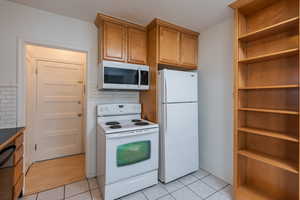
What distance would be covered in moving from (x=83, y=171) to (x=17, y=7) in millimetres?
2438

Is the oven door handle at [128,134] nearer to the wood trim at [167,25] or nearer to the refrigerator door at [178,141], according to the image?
the refrigerator door at [178,141]

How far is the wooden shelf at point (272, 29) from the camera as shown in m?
1.30

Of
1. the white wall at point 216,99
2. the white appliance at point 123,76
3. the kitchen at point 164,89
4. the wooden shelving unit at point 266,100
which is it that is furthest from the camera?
the white wall at point 216,99

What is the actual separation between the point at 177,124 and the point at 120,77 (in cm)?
105

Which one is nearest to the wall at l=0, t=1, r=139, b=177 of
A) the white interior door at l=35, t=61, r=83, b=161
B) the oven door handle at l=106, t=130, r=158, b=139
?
the oven door handle at l=106, t=130, r=158, b=139

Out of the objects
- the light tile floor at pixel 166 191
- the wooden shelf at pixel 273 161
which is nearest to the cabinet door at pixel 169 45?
the wooden shelf at pixel 273 161

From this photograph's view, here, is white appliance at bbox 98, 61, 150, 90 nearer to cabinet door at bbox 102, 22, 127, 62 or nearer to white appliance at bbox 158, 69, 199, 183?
cabinet door at bbox 102, 22, 127, 62

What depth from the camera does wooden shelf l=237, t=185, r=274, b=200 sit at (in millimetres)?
1600

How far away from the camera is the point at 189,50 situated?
2363 mm

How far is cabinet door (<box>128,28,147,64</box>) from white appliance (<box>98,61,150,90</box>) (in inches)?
6.0

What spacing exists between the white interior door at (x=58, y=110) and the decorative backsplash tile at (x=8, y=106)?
1.05 meters

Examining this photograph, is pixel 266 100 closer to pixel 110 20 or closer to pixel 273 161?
pixel 273 161

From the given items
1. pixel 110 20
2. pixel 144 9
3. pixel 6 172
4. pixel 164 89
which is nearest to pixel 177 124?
pixel 164 89

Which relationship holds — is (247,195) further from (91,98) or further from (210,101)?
(91,98)
